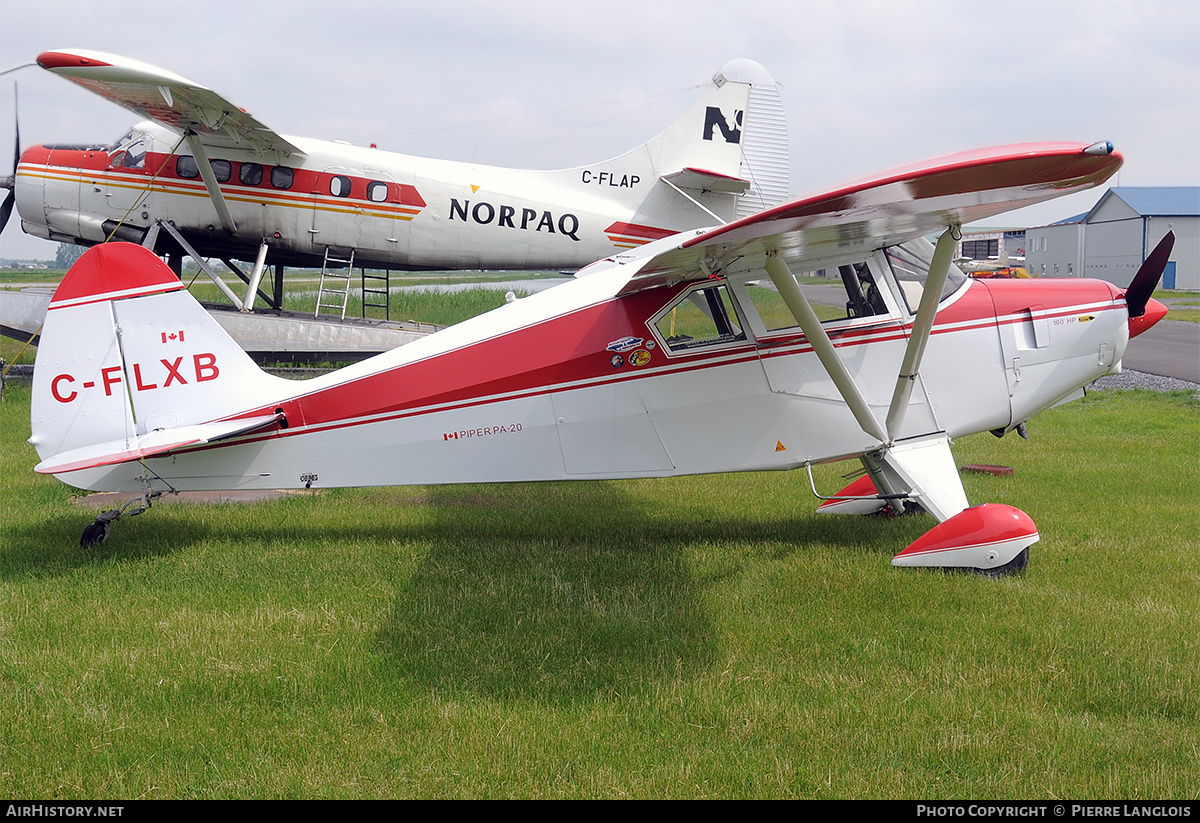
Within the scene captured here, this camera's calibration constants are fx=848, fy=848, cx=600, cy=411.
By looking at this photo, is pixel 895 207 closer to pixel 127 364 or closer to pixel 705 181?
pixel 127 364

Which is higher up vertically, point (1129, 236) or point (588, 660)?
point (1129, 236)

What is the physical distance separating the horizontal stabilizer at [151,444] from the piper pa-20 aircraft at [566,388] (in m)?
0.02

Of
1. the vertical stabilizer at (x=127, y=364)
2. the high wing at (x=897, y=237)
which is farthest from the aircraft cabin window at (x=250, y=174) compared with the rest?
the high wing at (x=897, y=237)

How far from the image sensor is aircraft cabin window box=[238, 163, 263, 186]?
1308 cm

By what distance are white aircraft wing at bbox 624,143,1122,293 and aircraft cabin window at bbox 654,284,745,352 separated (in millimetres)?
184

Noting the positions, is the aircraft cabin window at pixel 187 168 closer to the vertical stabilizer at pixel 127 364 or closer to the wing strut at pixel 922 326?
the vertical stabilizer at pixel 127 364

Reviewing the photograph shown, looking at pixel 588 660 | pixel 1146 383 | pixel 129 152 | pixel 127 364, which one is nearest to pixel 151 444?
pixel 127 364

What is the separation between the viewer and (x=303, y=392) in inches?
249

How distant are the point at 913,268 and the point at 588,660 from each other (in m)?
3.89

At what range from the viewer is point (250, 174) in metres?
13.1

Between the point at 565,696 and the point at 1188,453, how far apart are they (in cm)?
977

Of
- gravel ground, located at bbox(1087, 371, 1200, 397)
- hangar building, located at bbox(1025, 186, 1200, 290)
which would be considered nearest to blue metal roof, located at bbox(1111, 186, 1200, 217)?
hangar building, located at bbox(1025, 186, 1200, 290)
